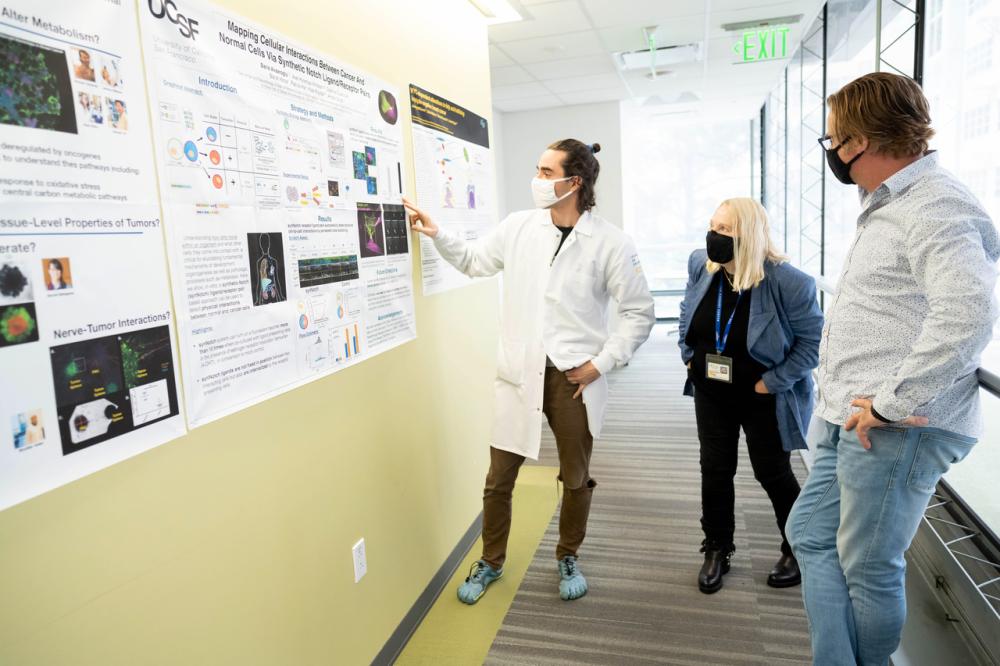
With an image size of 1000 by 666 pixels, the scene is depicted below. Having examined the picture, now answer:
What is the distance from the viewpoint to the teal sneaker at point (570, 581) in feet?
7.86

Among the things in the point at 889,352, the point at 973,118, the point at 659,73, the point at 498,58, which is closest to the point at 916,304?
the point at 889,352

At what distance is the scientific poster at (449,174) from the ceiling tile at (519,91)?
10.5 feet

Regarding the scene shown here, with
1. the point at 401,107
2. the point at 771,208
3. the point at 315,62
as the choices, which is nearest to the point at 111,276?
the point at 315,62

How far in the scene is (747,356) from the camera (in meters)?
2.20

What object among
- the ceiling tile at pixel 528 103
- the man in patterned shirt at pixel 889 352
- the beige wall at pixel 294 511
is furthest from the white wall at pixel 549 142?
the man in patterned shirt at pixel 889 352

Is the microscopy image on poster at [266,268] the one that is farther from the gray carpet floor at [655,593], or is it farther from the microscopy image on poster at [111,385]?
the gray carpet floor at [655,593]

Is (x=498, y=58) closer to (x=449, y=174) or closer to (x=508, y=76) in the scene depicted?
(x=508, y=76)

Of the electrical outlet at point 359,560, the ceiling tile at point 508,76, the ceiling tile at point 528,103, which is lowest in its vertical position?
the electrical outlet at point 359,560

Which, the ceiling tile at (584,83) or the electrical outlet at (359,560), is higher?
the ceiling tile at (584,83)

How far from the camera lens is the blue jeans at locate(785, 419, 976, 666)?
4.51ft

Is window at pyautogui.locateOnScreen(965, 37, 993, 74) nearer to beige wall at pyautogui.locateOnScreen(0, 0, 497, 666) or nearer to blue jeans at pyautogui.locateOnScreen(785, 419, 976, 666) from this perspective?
blue jeans at pyautogui.locateOnScreen(785, 419, 976, 666)

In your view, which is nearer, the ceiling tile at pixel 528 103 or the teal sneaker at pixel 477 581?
the teal sneaker at pixel 477 581

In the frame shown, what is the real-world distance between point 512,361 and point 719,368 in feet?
2.34

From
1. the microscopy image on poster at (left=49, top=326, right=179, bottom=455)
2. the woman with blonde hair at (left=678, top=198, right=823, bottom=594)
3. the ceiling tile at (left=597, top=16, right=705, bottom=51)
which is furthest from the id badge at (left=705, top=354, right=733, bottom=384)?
the ceiling tile at (left=597, top=16, right=705, bottom=51)
